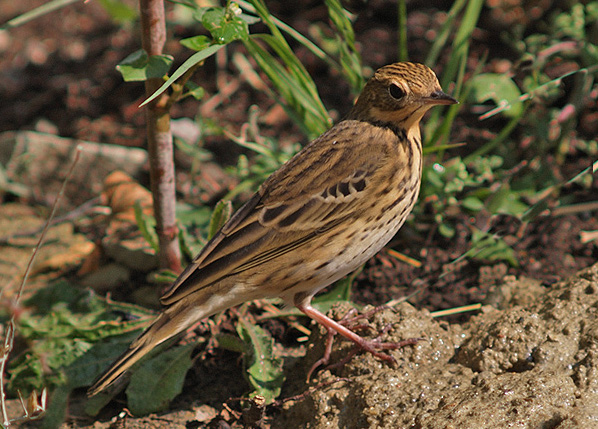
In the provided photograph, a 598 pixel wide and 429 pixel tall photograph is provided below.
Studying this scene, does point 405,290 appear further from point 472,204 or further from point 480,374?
point 480,374

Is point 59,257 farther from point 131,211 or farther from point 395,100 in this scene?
point 395,100

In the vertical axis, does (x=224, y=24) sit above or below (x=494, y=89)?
above

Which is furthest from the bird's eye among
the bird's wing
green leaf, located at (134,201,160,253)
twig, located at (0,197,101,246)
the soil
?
twig, located at (0,197,101,246)

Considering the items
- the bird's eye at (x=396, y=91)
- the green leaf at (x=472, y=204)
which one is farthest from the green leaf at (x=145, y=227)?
the green leaf at (x=472, y=204)

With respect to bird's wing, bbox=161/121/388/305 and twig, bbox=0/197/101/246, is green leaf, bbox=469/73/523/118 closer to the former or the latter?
bird's wing, bbox=161/121/388/305

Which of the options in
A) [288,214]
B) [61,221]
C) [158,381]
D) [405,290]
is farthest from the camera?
[61,221]

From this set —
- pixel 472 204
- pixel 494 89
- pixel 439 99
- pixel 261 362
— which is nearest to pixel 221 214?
pixel 261 362

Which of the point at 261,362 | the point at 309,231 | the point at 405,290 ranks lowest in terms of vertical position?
the point at 405,290

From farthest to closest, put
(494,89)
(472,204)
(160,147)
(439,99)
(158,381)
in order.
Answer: (494,89) < (472,204) < (160,147) < (158,381) < (439,99)
